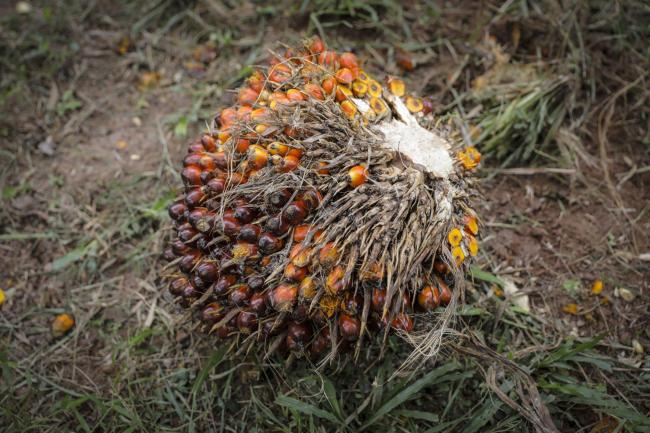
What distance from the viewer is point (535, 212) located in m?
3.24

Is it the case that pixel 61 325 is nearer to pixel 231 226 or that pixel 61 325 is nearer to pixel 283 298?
pixel 231 226

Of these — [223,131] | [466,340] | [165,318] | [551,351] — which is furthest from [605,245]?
[165,318]

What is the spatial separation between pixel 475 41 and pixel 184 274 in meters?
2.70

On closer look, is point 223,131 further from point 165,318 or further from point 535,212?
point 535,212

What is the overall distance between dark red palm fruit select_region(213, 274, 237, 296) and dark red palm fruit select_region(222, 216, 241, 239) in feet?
0.67

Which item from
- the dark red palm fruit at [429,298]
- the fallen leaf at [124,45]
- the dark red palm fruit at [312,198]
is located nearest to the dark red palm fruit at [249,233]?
the dark red palm fruit at [312,198]

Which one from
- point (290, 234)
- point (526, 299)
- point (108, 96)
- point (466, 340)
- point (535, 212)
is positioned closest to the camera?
point (290, 234)

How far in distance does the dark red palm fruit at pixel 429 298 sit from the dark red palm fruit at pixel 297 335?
0.53 metres

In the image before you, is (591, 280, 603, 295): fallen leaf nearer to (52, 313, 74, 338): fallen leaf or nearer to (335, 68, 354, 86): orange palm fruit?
(335, 68, 354, 86): orange palm fruit

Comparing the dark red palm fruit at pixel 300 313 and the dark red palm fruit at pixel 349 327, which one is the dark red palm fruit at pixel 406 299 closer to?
the dark red palm fruit at pixel 349 327

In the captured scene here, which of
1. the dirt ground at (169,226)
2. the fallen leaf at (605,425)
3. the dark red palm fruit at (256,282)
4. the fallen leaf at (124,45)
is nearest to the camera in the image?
the dark red palm fruit at (256,282)

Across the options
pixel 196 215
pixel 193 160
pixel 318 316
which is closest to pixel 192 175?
pixel 193 160

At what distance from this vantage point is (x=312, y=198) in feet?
6.87

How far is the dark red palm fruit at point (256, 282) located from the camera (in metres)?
2.13
